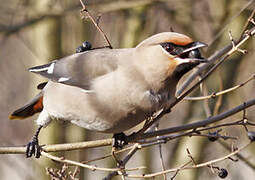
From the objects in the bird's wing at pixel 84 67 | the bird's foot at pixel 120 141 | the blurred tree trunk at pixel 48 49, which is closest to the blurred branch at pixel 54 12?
the blurred tree trunk at pixel 48 49

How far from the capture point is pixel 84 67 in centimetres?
342

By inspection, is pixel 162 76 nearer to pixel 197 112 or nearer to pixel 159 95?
pixel 159 95

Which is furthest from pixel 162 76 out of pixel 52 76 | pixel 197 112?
pixel 197 112

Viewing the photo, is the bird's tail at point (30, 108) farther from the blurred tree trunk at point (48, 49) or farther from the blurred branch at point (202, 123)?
the blurred tree trunk at point (48, 49)

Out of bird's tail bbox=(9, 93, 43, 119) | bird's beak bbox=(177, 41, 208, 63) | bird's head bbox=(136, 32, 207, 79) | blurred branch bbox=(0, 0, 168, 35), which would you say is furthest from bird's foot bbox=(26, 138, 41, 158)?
blurred branch bbox=(0, 0, 168, 35)

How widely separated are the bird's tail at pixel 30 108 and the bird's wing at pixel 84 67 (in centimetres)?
44

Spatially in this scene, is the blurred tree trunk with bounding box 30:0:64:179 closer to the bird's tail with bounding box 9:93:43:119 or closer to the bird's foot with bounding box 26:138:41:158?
the bird's tail with bounding box 9:93:43:119

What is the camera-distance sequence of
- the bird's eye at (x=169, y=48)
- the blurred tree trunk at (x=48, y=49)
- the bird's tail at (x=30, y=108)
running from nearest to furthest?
the bird's eye at (x=169, y=48) → the bird's tail at (x=30, y=108) → the blurred tree trunk at (x=48, y=49)

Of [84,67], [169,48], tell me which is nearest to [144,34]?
[84,67]

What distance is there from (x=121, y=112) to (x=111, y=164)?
2.57 m

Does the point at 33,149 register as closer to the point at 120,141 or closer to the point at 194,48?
the point at 120,141

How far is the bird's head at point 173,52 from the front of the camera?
2.81 meters

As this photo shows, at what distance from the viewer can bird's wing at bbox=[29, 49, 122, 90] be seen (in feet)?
10.8

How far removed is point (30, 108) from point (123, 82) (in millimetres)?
1306
